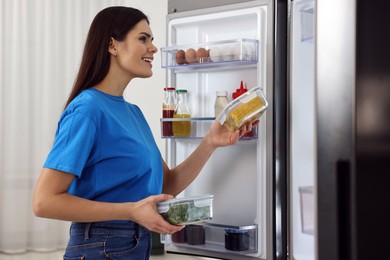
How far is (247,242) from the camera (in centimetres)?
214

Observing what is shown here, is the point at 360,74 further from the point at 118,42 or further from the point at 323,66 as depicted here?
the point at 118,42

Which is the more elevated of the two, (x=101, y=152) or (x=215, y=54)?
(x=215, y=54)

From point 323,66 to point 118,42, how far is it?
3.77 feet

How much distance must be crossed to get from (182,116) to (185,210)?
101 centimetres

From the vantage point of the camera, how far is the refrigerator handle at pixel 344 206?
1.15 feet

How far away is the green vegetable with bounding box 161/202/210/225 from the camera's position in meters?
1.30

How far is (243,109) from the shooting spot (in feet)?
5.43

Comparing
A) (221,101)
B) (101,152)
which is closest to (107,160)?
(101,152)

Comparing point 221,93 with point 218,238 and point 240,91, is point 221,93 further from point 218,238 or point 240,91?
point 218,238

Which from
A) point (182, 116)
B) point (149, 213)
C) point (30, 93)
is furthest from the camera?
point (30, 93)

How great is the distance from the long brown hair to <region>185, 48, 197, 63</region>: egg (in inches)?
30.4

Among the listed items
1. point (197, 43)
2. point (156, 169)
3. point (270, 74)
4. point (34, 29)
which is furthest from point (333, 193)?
point (34, 29)

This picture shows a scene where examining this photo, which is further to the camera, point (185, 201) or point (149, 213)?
point (185, 201)

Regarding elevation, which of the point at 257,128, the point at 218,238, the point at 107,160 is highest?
the point at 257,128
